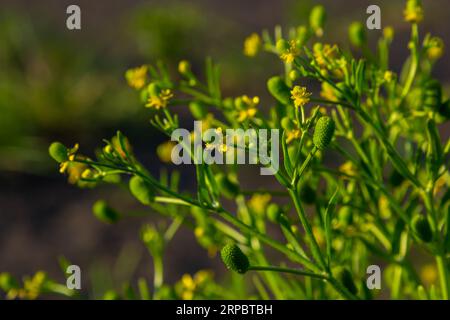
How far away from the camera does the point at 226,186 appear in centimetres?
134

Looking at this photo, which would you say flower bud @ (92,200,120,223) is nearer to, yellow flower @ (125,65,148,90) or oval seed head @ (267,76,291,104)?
yellow flower @ (125,65,148,90)

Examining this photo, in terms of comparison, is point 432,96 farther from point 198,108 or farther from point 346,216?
point 198,108

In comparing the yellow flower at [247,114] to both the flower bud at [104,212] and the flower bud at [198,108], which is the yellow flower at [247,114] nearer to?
the flower bud at [198,108]

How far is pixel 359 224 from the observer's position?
57.9 inches

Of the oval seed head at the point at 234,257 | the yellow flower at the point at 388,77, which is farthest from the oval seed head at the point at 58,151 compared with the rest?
the yellow flower at the point at 388,77

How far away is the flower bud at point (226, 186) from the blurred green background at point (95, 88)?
188 cm

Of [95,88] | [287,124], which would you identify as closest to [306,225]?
[287,124]

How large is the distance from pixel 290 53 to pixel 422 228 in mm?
344

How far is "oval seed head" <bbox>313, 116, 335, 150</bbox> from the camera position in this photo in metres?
1.05

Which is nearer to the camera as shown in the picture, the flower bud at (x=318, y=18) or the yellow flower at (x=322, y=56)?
the yellow flower at (x=322, y=56)

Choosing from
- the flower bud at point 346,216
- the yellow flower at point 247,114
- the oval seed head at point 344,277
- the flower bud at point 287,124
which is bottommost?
the oval seed head at point 344,277

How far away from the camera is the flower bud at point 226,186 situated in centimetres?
134

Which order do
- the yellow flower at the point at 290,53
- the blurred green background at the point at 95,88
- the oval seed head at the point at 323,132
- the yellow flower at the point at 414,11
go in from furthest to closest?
the blurred green background at the point at 95,88
the yellow flower at the point at 414,11
the yellow flower at the point at 290,53
the oval seed head at the point at 323,132
